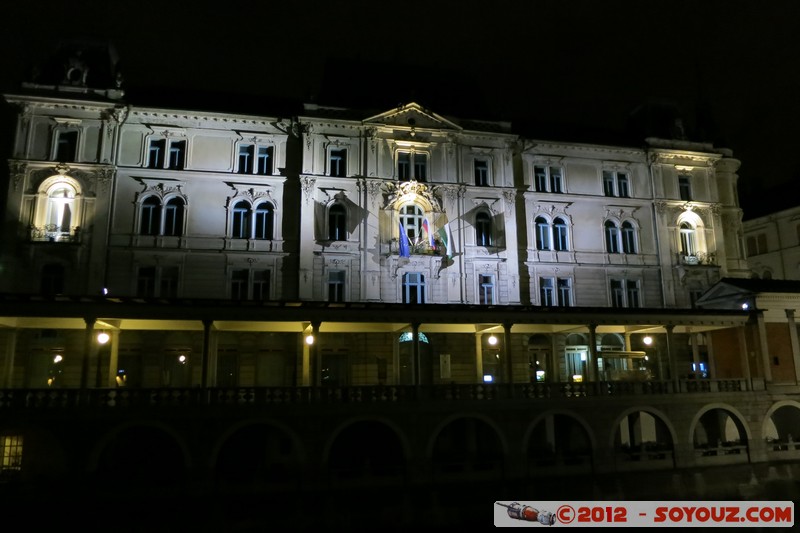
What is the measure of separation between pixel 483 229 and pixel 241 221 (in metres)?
14.1

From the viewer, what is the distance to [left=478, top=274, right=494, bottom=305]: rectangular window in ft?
115

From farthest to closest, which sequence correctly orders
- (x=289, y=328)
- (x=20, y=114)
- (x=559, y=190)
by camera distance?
(x=559, y=190), (x=20, y=114), (x=289, y=328)

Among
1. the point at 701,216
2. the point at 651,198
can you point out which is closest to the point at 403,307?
the point at 651,198

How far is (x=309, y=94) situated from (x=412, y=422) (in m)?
20.1

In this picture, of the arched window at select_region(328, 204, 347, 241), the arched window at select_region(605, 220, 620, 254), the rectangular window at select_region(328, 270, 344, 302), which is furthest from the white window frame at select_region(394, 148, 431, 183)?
the arched window at select_region(605, 220, 620, 254)

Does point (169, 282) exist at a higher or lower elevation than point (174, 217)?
lower

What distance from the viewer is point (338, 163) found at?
35.1m

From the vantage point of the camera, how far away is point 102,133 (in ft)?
106

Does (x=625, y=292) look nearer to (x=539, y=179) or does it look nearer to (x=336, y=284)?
(x=539, y=179)

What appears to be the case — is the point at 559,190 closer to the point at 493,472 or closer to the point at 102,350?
the point at 493,472

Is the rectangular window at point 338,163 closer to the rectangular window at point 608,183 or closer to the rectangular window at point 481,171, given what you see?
the rectangular window at point 481,171

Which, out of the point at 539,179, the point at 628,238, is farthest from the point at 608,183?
the point at 539,179

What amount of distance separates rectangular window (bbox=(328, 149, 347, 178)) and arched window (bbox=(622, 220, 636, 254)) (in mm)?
18489

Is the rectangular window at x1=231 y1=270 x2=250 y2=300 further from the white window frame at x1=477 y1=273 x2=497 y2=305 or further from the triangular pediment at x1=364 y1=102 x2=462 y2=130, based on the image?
the white window frame at x1=477 y1=273 x2=497 y2=305
